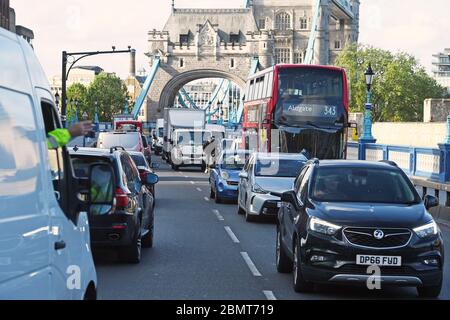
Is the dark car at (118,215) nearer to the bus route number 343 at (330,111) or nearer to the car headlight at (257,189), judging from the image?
the car headlight at (257,189)

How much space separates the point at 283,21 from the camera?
167 meters

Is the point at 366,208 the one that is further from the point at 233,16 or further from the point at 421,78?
the point at 233,16

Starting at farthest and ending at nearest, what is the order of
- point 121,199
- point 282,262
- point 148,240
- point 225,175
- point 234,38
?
point 234,38 < point 225,175 < point 148,240 < point 121,199 < point 282,262

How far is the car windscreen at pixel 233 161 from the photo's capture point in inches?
982

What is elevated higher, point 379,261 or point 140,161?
point 379,261

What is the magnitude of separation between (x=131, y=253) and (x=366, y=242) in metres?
3.84

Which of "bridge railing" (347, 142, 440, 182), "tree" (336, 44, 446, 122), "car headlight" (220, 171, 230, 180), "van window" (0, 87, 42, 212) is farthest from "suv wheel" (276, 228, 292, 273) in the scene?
"tree" (336, 44, 446, 122)

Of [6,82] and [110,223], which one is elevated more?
[6,82]

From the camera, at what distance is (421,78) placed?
344 ft

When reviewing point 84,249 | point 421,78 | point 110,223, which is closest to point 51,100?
point 84,249

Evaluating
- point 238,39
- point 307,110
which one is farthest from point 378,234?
point 238,39

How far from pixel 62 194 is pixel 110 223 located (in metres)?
6.56

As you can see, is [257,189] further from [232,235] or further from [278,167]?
[232,235]
